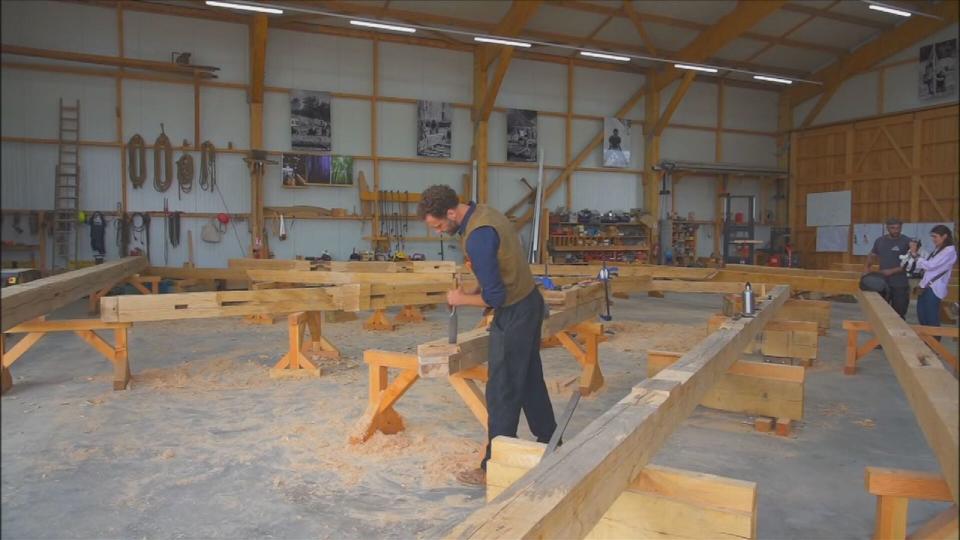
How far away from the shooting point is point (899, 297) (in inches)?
289

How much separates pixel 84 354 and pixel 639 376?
5721 mm

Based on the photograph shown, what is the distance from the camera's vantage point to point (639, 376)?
610 centimetres

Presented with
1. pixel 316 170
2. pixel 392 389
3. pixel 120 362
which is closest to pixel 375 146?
pixel 316 170

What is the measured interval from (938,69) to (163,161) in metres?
16.8

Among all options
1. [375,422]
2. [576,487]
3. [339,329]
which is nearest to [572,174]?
[339,329]

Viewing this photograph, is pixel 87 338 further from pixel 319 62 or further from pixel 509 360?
pixel 319 62

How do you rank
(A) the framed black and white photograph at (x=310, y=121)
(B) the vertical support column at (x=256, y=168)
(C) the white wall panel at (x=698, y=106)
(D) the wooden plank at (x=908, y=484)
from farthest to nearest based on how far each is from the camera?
(C) the white wall panel at (x=698, y=106) < (A) the framed black and white photograph at (x=310, y=121) < (B) the vertical support column at (x=256, y=168) < (D) the wooden plank at (x=908, y=484)

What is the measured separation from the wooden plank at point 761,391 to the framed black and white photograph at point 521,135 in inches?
444

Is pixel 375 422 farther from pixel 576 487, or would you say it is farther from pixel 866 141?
pixel 866 141

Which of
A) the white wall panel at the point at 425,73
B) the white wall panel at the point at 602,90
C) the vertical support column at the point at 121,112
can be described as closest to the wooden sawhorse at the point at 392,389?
the vertical support column at the point at 121,112

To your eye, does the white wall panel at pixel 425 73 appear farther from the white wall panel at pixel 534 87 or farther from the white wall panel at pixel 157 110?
the white wall panel at pixel 157 110

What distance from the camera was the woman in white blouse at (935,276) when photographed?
21.1 feet

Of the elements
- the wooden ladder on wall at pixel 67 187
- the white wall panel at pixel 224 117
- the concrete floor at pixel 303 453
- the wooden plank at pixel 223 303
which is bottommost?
the concrete floor at pixel 303 453

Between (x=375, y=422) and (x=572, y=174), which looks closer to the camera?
(x=375, y=422)
